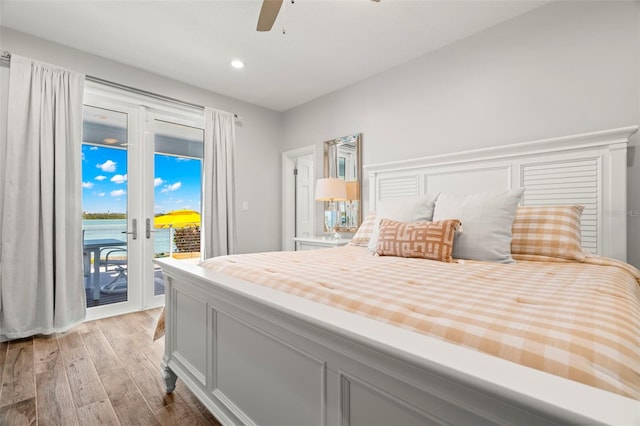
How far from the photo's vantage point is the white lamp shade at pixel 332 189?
134 inches

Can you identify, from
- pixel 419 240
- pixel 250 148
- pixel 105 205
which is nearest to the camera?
pixel 419 240

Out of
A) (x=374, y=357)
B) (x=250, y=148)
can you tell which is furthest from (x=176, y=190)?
(x=374, y=357)

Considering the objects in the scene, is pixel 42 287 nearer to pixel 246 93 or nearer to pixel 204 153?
pixel 204 153

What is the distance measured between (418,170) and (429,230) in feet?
4.14

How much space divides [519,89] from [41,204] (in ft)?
13.4

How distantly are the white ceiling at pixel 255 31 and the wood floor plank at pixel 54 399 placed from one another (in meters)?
2.64

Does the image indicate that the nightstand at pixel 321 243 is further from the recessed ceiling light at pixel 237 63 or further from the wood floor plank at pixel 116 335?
the recessed ceiling light at pixel 237 63

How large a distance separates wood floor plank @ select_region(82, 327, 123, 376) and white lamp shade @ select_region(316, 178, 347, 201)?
2315 mm

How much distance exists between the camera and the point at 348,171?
373 centimetres

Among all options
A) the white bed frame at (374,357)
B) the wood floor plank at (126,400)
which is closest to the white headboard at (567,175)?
the white bed frame at (374,357)

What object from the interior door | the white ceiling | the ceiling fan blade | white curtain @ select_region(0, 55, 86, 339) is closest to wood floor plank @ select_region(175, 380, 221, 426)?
white curtain @ select_region(0, 55, 86, 339)

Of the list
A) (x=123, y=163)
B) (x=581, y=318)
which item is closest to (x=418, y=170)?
(x=581, y=318)

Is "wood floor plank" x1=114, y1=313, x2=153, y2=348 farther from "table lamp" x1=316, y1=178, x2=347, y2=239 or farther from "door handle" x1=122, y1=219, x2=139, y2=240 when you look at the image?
"table lamp" x1=316, y1=178, x2=347, y2=239

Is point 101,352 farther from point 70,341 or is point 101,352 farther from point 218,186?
point 218,186
